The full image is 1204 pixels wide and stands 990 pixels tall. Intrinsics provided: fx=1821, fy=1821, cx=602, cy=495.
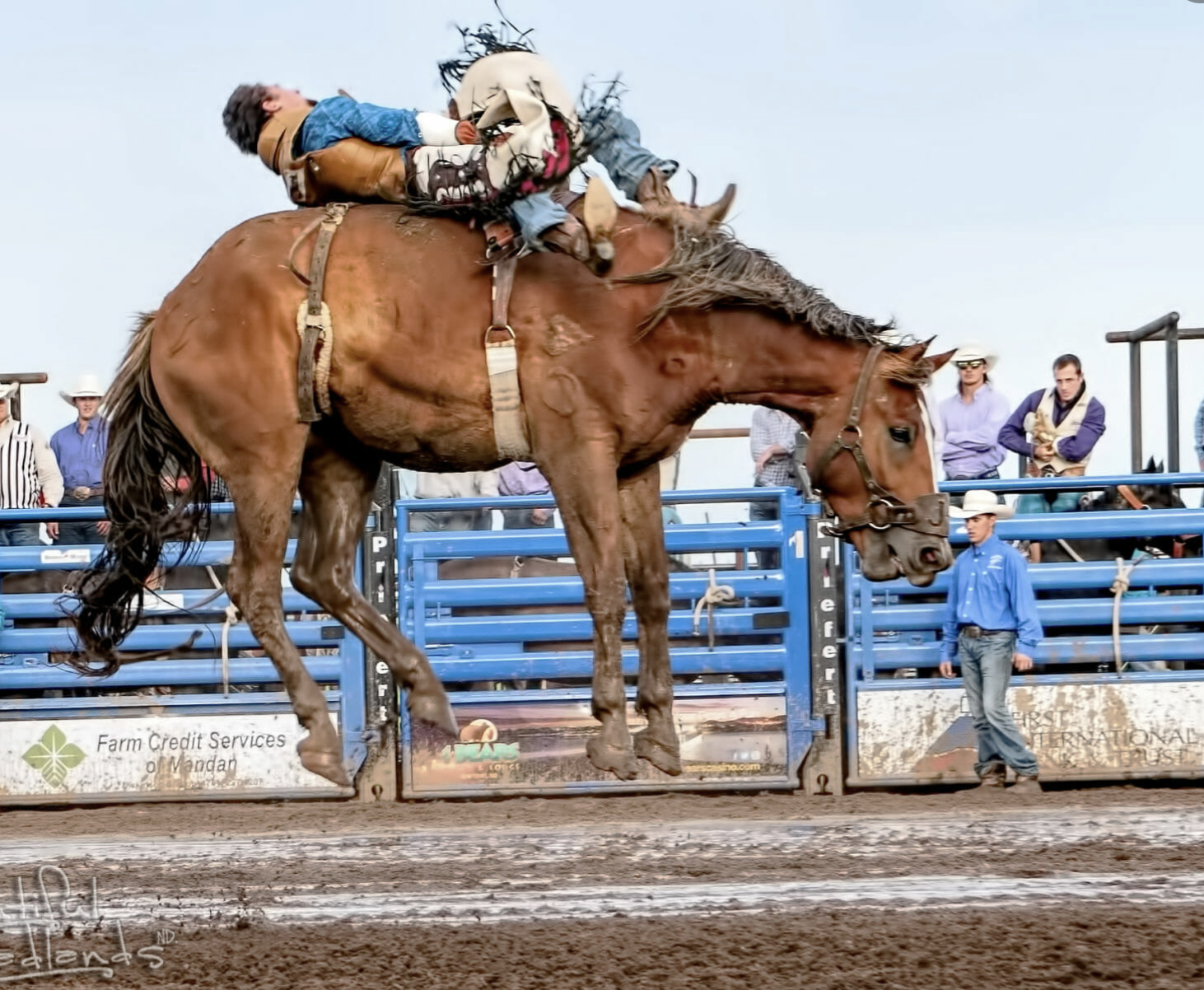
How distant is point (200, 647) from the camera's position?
1067 centimetres

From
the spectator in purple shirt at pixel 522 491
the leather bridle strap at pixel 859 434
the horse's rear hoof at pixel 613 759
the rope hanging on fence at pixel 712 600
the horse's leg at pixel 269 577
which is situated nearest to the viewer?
Answer: the horse's rear hoof at pixel 613 759

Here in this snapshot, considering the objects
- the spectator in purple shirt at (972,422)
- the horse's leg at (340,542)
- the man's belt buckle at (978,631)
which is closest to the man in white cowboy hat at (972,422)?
the spectator in purple shirt at (972,422)

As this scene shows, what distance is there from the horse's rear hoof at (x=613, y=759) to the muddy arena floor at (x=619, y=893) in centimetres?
51

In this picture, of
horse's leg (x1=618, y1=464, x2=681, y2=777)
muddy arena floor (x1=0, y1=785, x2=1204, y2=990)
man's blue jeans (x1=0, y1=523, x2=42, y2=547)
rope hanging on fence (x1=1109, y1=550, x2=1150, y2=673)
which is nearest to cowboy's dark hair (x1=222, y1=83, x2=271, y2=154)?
horse's leg (x1=618, y1=464, x2=681, y2=777)

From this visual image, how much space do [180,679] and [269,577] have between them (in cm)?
454

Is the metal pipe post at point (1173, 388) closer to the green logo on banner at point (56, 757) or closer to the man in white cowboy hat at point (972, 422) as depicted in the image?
the man in white cowboy hat at point (972, 422)

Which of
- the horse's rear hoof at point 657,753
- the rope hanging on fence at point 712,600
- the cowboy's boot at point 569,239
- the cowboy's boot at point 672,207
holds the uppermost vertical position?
the cowboy's boot at point 672,207

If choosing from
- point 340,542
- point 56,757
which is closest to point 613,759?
point 340,542

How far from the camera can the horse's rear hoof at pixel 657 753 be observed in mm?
6430

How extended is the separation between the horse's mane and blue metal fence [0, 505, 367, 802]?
4.89 metres

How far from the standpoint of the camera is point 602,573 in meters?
6.18

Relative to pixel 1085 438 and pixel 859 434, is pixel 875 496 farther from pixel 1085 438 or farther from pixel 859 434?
pixel 1085 438

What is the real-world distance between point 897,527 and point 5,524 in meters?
6.41

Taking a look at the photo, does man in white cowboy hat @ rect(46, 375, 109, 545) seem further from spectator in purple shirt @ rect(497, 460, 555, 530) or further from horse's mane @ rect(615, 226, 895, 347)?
horse's mane @ rect(615, 226, 895, 347)
